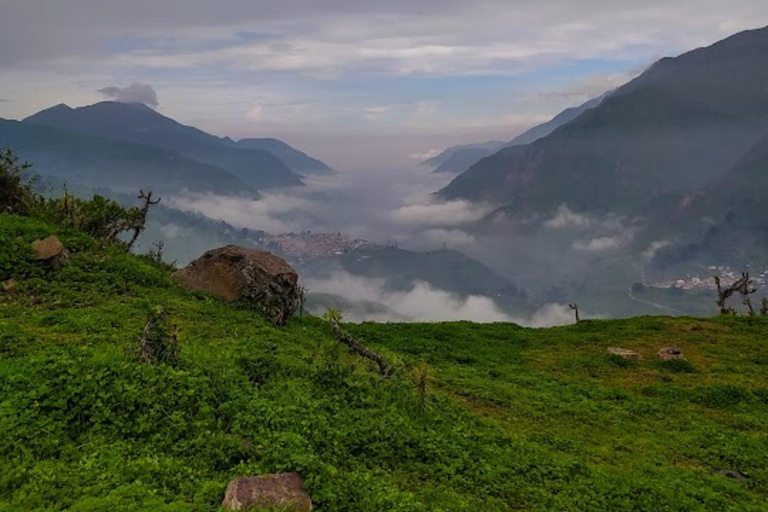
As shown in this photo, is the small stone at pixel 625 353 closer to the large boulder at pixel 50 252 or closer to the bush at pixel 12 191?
the large boulder at pixel 50 252

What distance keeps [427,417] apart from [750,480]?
35.3ft

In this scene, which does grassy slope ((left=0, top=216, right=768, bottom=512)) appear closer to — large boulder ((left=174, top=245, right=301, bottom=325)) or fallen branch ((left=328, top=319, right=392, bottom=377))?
fallen branch ((left=328, top=319, right=392, bottom=377))

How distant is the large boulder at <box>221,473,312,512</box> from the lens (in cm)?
1029

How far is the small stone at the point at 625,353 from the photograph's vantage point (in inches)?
1369

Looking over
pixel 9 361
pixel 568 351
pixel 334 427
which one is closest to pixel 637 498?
pixel 334 427

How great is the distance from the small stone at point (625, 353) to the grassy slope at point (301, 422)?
423 centimetres

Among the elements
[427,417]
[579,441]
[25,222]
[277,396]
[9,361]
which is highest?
[25,222]

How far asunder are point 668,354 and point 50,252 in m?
37.7

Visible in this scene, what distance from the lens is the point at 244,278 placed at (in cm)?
3161

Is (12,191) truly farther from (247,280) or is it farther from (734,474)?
(734,474)

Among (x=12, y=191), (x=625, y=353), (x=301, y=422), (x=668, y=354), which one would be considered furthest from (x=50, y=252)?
(x=668, y=354)

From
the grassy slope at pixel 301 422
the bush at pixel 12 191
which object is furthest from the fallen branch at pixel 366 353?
the bush at pixel 12 191

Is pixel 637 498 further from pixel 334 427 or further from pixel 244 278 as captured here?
pixel 244 278

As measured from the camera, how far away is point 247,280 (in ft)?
103
